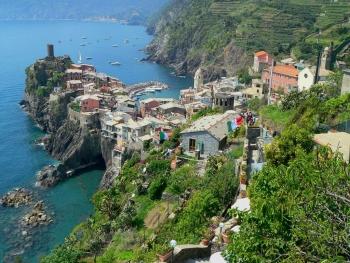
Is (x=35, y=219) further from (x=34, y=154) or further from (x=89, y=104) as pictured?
(x=89, y=104)

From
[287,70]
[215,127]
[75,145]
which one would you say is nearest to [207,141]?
[215,127]

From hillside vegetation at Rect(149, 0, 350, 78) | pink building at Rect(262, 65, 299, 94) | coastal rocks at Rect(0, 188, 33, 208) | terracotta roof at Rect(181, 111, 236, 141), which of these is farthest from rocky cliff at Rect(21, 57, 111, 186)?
hillside vegetation at Rect(149, 0, 350, 78)

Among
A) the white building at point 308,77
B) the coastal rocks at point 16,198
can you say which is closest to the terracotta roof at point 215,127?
the white building at point 308,77

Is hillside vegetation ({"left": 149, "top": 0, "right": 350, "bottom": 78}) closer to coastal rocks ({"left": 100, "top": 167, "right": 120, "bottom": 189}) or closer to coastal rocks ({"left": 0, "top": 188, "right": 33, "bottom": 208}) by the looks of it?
coastal rocks ({"left": 100, "top": 167, "right": 120, "bottom": 189})

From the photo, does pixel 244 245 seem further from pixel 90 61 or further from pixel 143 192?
Answer: pixel 90 61

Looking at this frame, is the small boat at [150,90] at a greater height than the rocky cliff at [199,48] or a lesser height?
lesser

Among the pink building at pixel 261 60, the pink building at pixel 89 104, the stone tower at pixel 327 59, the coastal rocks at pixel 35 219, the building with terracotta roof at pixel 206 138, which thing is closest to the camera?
the building with terracotta roof at pixel 206 138

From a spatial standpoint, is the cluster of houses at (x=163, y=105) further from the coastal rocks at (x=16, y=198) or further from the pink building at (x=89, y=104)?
the coastal rocks at (x=16, y=198)
